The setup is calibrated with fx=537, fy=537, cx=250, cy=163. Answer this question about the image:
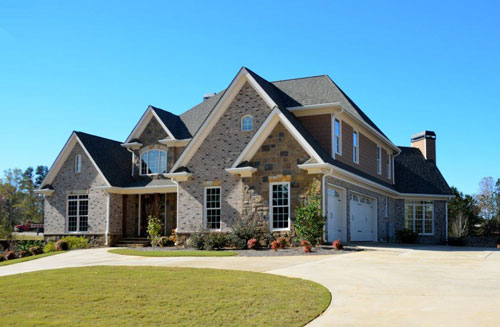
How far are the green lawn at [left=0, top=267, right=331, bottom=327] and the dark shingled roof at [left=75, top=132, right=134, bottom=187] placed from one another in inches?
627

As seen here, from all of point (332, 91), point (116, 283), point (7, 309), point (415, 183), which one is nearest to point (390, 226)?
point (415, 183)

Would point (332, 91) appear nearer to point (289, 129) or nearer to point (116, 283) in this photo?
point (289, 129)

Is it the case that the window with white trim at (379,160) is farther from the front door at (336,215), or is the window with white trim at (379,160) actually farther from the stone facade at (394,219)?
the front door at (336,215)

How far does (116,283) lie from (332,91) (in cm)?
1595

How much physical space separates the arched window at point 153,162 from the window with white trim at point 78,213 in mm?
3645

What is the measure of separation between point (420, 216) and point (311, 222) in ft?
50.9

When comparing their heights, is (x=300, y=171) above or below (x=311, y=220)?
above

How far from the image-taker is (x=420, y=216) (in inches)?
1328

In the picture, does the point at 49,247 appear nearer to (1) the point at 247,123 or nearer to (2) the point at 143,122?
(2) the point at 143,122

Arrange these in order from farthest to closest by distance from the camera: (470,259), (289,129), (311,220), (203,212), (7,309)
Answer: (203,212) → (289,129) → (311,220) → (470,259) → (7,309)

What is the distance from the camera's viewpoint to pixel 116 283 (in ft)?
41.8

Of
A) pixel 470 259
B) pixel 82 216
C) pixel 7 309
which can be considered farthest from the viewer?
pixel 82 216

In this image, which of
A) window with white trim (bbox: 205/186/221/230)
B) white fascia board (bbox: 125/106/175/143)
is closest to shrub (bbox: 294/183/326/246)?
window with white trim (bbox: 205/186/221/230)

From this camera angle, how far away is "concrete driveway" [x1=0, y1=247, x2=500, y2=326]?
28.4ft
